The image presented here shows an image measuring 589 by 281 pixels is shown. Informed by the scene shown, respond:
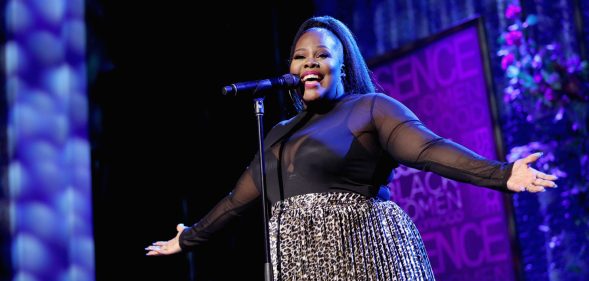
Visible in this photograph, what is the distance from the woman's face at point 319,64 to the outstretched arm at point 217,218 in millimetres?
375

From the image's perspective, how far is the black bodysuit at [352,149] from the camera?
6.08ft

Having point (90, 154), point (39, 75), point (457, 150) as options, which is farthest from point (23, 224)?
point (457, 150)

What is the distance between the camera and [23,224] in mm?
3184

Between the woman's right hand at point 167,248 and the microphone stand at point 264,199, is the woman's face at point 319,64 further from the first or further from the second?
the woman's right hand at point 167,248

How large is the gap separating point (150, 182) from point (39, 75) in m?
0.73

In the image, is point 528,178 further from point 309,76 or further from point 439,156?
point 309,76

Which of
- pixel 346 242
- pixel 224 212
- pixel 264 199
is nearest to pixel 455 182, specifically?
pixel 224 212

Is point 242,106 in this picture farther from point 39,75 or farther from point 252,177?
point 252,177

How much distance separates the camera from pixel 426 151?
183 cm

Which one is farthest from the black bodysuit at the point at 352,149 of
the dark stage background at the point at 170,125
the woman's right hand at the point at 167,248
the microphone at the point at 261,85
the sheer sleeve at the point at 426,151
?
the dark stage background at the point at 170,125

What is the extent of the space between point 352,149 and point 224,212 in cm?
57

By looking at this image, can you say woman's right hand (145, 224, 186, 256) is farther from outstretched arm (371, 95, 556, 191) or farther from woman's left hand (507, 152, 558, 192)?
woman's left hand (507, 152, 558, 192)

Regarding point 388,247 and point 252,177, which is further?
point 252,177

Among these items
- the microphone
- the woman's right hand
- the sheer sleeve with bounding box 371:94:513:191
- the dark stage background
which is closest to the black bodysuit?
the sheer sleeve with bounding box 371:94:513:191
